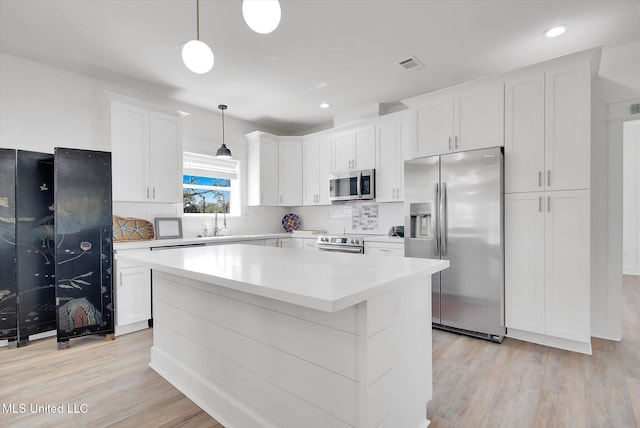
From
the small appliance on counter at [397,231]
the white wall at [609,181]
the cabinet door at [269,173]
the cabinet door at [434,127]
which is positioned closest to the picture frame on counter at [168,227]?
the cabinet door at [269,173]

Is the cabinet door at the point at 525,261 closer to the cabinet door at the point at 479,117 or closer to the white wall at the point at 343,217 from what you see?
the cabinet door at the point at 479,117

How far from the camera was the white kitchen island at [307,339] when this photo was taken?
4.08 feet

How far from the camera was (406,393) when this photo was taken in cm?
155

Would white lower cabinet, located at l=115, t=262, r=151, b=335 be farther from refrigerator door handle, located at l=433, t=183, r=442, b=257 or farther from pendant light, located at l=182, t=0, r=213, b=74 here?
refrigerator door handle, located at l=433, t=183, r=442, b=257

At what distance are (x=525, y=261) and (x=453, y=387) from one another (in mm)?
1391

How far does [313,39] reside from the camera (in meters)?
2.78

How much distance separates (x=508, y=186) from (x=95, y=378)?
3.73 meters

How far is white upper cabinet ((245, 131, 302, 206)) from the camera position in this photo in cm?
492

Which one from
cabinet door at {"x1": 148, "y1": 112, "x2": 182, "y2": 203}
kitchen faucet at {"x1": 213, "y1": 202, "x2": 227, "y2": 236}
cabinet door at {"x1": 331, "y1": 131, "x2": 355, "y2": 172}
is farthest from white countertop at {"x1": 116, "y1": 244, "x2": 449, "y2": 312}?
cabinet door at {"x1": 331, "y1": 131, "x2": 355, "y2": 172}

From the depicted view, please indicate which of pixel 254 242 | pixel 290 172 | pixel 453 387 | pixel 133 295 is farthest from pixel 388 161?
pixel 133 295

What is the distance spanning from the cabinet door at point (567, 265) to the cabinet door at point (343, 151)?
8.00ft

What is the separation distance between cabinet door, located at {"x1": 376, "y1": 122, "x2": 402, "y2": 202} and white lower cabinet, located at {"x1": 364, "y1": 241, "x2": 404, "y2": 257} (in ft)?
2.10

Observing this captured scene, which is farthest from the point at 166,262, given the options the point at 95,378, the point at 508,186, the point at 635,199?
the point at 635,199

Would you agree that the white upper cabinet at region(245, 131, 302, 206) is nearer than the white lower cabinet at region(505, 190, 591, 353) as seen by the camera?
No
